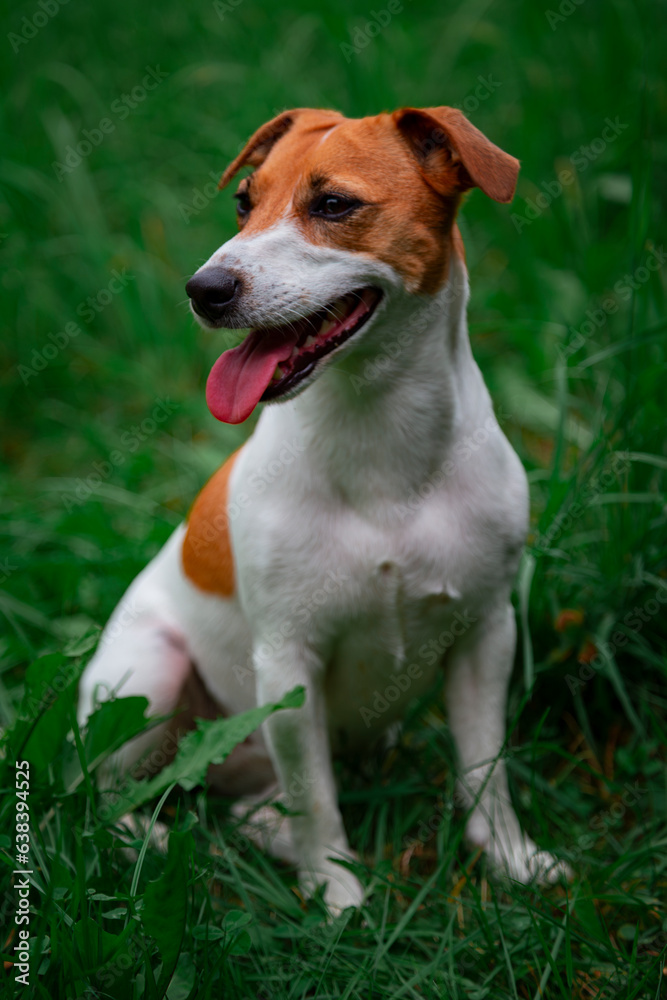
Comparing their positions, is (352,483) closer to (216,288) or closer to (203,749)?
(216,288)

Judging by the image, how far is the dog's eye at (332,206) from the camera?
1.84 metres

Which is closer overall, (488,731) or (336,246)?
(336,246)

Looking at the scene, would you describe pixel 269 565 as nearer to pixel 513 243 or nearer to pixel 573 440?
pixel 573 440

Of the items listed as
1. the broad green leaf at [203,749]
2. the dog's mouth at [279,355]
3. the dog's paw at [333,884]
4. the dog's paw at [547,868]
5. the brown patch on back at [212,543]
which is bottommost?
the dog's paw at [547,868]

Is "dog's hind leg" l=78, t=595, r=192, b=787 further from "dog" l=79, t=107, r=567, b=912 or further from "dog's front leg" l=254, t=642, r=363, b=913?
"dog's front leg" l=254, t=642, r=363, b=913

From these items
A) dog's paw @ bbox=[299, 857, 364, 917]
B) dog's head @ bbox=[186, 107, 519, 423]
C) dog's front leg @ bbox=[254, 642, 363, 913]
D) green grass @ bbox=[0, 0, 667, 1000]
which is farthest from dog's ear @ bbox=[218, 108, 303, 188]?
dog's paw @ bbox=[299, 857, 364, 917]

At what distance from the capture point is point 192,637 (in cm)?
247

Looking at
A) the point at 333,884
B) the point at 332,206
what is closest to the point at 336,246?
the point at 332,206

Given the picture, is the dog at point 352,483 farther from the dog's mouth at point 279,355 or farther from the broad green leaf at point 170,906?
the broad green leaf at point 170,906

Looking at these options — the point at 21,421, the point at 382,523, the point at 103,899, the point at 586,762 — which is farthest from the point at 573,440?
the point at 21,421

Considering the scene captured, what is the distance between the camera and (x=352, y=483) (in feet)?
6.64

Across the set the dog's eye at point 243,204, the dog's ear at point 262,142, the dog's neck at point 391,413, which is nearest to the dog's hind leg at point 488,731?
the dog's neck at point 391,413

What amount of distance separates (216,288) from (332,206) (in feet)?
1.04

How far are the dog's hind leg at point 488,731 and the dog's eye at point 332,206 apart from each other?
1.05 meters
